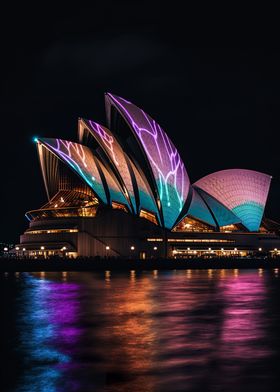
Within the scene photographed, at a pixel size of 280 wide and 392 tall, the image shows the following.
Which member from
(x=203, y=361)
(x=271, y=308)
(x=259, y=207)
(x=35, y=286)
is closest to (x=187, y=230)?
(x=259, y=207)

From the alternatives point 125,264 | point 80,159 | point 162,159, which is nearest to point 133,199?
point 162,159

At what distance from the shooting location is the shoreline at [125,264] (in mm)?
73562

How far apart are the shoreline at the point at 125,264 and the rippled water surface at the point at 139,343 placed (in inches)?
1486

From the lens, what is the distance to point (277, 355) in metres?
18.2

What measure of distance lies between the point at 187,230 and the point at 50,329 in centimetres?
6327

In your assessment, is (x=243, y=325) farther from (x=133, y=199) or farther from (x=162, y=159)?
(x=133, y=199)

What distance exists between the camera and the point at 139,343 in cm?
2022

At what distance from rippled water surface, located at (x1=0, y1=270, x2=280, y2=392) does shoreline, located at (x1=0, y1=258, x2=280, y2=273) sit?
37.7m

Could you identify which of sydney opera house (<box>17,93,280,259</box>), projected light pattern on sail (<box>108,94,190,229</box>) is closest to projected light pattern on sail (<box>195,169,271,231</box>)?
sydney opera house (<box>17,93,280,259</box>)

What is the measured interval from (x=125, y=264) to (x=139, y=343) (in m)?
57.5

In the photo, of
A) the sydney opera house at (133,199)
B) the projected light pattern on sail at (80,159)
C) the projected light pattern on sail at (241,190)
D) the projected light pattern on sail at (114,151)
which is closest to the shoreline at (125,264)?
the sydney opera house at (133,199)

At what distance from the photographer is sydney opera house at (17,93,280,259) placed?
75625mm

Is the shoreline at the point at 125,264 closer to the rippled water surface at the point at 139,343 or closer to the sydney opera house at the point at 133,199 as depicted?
the sydney opera house at the point at 133,199

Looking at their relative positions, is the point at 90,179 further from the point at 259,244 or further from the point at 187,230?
the point at 259,244
